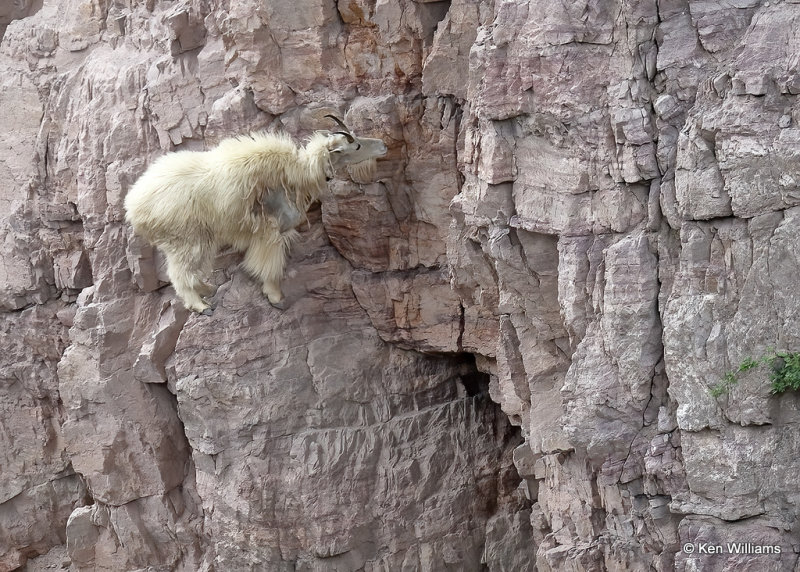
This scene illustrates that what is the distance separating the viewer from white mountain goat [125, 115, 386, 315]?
645cm

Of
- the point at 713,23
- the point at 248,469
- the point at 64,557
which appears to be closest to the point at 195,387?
the point at 248,469

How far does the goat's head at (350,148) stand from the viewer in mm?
6406

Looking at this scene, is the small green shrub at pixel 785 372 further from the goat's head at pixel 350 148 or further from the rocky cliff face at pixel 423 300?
the goat's head at pixel 350 148

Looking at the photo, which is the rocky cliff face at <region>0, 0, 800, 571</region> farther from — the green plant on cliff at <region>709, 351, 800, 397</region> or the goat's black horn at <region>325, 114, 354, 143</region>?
the goat's black horn at <region>325, 114, 354, 143</region>

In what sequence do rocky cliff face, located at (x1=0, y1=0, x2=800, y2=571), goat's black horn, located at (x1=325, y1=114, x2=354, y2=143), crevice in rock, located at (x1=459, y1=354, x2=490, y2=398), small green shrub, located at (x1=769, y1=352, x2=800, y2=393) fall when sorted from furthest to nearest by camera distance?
1. crevice in rock, located at (x1=459, y1=354, x2=490, y2=398)
2. goat's black horn, located at (x1=325, y1=114, x2=354, y2=143)
3. rocky cliff face, located at (x1=0, y1=0, x2=800, y2=571)
4. small green shrub, located at (x1=769, y1=352, x2=800, y2=393)

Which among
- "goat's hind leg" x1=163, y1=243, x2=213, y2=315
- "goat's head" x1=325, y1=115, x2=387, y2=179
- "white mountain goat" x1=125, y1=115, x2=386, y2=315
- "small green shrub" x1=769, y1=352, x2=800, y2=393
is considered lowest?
"small green shrub" x1=769, y1=352, x2=800, y2=393

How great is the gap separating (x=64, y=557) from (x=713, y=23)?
7806 mm

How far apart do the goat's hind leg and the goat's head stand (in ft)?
3.74

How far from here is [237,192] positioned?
6.46m

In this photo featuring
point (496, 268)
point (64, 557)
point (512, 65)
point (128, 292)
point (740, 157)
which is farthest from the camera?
point (64, 557)

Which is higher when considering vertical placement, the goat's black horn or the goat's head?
the goat's black horn

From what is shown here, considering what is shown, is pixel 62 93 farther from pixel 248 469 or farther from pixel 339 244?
pixel 248 469

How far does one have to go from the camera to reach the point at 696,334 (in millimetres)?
4754

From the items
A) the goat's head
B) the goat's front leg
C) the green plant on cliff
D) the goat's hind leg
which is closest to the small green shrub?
the green plant on cliff
